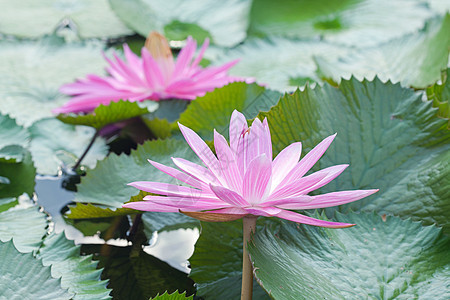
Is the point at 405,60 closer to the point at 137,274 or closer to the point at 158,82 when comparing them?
the point at 158,82

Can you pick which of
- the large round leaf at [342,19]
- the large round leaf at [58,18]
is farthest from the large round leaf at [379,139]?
the large round leaf at [58,18]

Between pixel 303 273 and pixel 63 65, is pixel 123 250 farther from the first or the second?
pixel 63 65

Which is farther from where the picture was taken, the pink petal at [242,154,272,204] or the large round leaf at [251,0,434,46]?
the large round leaf at [251,0,434,46]

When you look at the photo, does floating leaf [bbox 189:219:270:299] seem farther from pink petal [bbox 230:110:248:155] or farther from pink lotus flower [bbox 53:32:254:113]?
pink lotus flower [bbox 53:32:254:113]

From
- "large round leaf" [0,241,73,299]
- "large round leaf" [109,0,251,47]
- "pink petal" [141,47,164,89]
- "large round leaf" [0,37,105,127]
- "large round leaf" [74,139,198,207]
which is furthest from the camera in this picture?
"large round leaf" [109,0,251,47]

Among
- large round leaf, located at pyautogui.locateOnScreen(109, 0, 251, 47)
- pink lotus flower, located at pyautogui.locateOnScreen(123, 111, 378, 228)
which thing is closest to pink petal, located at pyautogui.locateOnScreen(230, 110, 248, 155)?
pink lotus flower, located at pyautogui.locateOnScreen(123, 111, 378, 228)

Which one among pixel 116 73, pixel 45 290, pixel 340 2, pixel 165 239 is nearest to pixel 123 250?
pixel 165 239
